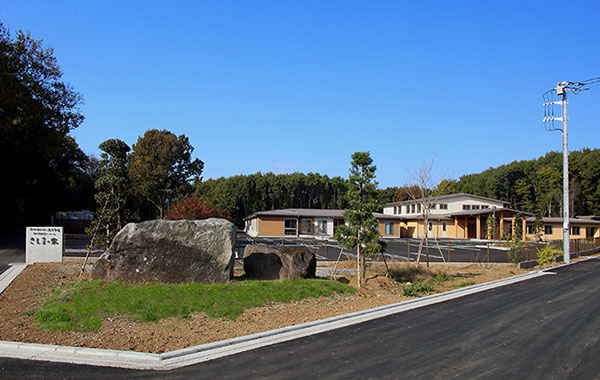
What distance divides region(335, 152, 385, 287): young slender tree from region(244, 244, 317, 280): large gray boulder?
1.32m

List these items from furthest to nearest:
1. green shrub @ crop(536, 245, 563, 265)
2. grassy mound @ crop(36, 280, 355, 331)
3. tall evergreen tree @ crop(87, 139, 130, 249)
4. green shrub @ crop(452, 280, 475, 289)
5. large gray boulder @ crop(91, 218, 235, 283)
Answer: green shrub @ crop(536, 245, 563, 265) → tall evergreen tree @ crop(87, 139, 130, 249) → green shrub @ crop(452, 280, 475, 289) → large gray boulder @ crop(91, 218, 235, 283) → grassy mound @ crop(36, 280, 355, 331)

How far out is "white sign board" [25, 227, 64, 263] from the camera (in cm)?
1681

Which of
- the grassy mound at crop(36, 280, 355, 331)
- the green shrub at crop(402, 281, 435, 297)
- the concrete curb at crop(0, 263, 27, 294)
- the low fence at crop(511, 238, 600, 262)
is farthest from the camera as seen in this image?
the low fence at crop(511, 238, 600, 262)

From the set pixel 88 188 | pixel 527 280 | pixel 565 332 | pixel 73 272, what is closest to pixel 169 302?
pixel 73 272

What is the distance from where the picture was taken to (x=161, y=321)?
341 inches

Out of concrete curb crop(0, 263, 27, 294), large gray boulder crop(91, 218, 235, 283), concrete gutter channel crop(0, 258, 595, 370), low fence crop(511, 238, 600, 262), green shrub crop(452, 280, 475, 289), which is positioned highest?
large gray boulder crop(91, 218, 235, 283)

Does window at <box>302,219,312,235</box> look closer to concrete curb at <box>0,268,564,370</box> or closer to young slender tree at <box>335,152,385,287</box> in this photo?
young slender tree at <box>335,152,385,287</box>

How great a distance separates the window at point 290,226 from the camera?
44656mm

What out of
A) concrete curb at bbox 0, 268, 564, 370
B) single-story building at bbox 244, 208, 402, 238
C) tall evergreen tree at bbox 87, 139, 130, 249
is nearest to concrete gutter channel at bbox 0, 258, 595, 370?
concrete curb at bbox 0, 268, 564, 370

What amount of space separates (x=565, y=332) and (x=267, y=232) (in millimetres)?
37152

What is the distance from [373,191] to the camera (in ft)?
44.5

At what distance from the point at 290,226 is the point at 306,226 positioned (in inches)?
A: 67.7

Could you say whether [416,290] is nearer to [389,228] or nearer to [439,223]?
[389,228]

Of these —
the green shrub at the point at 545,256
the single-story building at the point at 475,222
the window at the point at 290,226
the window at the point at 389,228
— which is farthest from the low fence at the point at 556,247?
the window at the point at 290,226
